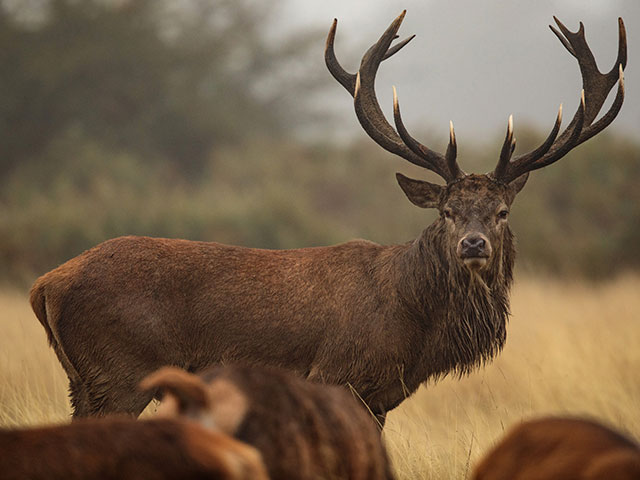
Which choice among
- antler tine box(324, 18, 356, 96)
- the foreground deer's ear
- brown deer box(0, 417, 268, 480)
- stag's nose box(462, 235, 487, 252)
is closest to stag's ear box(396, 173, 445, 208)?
stag's nose box(462, 235, 487, 252)

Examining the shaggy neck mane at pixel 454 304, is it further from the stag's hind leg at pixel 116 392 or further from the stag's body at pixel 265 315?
the stag's hind leg at pixel 116 392

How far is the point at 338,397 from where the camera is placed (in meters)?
2.76

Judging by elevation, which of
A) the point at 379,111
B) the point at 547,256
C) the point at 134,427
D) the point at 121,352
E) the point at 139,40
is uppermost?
the point at 139,40

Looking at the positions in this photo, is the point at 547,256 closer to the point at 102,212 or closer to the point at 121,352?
the point at 102,212

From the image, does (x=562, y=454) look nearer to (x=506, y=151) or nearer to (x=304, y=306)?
(x=304, y=306)

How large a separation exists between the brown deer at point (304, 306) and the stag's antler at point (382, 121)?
1.4 inches

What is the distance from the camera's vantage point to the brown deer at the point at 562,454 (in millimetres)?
2240

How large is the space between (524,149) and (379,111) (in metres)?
16.6

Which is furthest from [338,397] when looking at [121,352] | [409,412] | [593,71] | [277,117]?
[277,117]

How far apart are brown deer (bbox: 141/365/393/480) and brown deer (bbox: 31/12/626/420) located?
225cm

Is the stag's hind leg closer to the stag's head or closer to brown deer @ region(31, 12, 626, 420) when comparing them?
brown deer @ region(31, 12, 626, 420)

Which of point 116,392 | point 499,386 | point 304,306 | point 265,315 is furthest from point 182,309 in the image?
point 499,386

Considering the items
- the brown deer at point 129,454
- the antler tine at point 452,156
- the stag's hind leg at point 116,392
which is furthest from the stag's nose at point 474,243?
the brown deer at point 129,454

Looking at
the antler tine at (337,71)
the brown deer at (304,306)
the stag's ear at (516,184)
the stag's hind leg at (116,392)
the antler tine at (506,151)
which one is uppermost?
the antler tine at (337,71)
